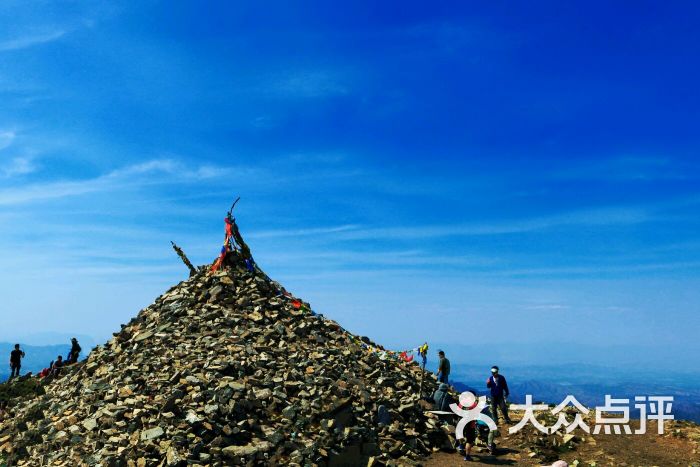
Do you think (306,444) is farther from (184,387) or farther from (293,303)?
(293,303)

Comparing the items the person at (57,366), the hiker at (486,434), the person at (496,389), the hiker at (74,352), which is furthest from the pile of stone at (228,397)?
the hiker at (74,352)

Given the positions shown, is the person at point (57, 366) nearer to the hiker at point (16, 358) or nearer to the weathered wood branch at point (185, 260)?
the hiker at point (16, 358)

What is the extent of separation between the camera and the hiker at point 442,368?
2423 centimetres

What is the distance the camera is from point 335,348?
25172 mm

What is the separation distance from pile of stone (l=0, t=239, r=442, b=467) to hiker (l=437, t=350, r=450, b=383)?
1043 millimetres

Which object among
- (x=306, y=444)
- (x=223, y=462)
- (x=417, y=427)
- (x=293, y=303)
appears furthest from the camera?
(x=293, y=303)

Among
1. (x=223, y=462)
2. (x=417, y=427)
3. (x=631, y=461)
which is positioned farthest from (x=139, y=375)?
(x=631, y=461)

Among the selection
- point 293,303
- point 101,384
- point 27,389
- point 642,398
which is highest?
point 293,303

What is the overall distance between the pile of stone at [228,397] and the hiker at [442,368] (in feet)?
3.42

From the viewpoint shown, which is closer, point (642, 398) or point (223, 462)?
point (223, 462)

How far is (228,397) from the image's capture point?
19203mm

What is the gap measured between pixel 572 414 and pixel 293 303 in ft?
50.1

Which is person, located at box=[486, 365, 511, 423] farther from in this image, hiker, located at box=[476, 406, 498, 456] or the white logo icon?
the white logo icon

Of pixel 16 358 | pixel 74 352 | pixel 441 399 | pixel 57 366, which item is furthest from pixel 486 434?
pixel 16 358
